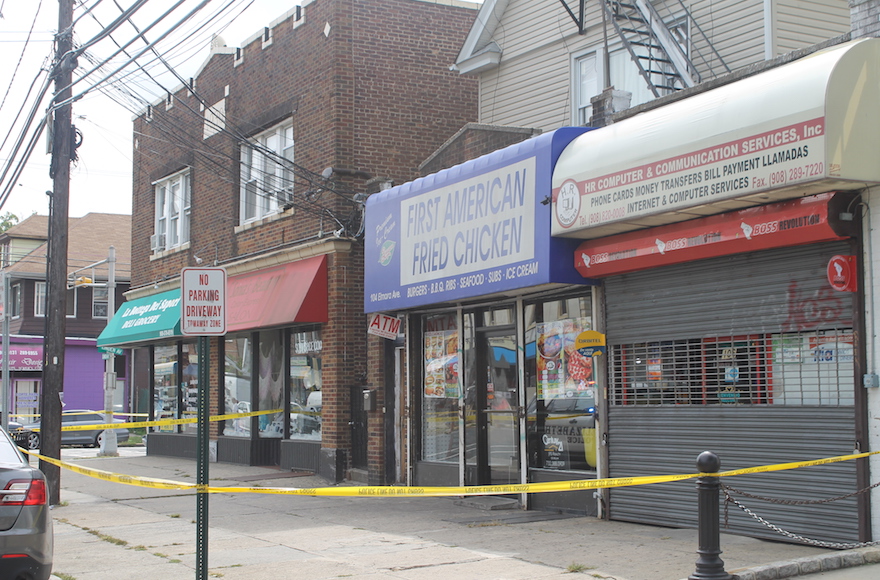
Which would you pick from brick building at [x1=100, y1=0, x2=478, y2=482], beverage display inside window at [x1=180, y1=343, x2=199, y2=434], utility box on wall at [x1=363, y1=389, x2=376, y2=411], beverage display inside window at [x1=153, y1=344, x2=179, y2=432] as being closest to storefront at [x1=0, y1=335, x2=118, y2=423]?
beverage display inside window at [x1=153, y1=344, x2=179, y2=432]

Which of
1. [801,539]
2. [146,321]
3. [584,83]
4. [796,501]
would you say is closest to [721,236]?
[796,501]

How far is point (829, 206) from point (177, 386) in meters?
18.2

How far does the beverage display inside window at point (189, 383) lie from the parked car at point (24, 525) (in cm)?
1546

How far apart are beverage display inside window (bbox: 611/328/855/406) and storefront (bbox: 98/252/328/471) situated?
24.6 feet

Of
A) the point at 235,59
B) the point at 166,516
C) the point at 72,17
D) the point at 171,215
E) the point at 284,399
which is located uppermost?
the point at 235,59

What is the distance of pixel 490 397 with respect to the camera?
13195 mm

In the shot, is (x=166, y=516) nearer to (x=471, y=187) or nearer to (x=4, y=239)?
(x=471, y=187)

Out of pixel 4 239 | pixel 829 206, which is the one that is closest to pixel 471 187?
pixel 829 206

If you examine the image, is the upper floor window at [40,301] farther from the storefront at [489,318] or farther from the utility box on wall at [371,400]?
the storefront at [489,318]

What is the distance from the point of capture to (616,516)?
10.6 metres

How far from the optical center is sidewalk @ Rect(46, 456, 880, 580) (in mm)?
8055

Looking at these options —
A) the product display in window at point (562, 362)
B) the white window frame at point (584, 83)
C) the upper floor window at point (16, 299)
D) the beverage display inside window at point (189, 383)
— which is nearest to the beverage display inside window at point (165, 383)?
the beverage display inside window at point (189, 383)

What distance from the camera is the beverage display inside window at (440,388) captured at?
45.7 ft

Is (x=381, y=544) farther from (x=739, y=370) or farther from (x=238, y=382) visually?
(x=238, y=382)
